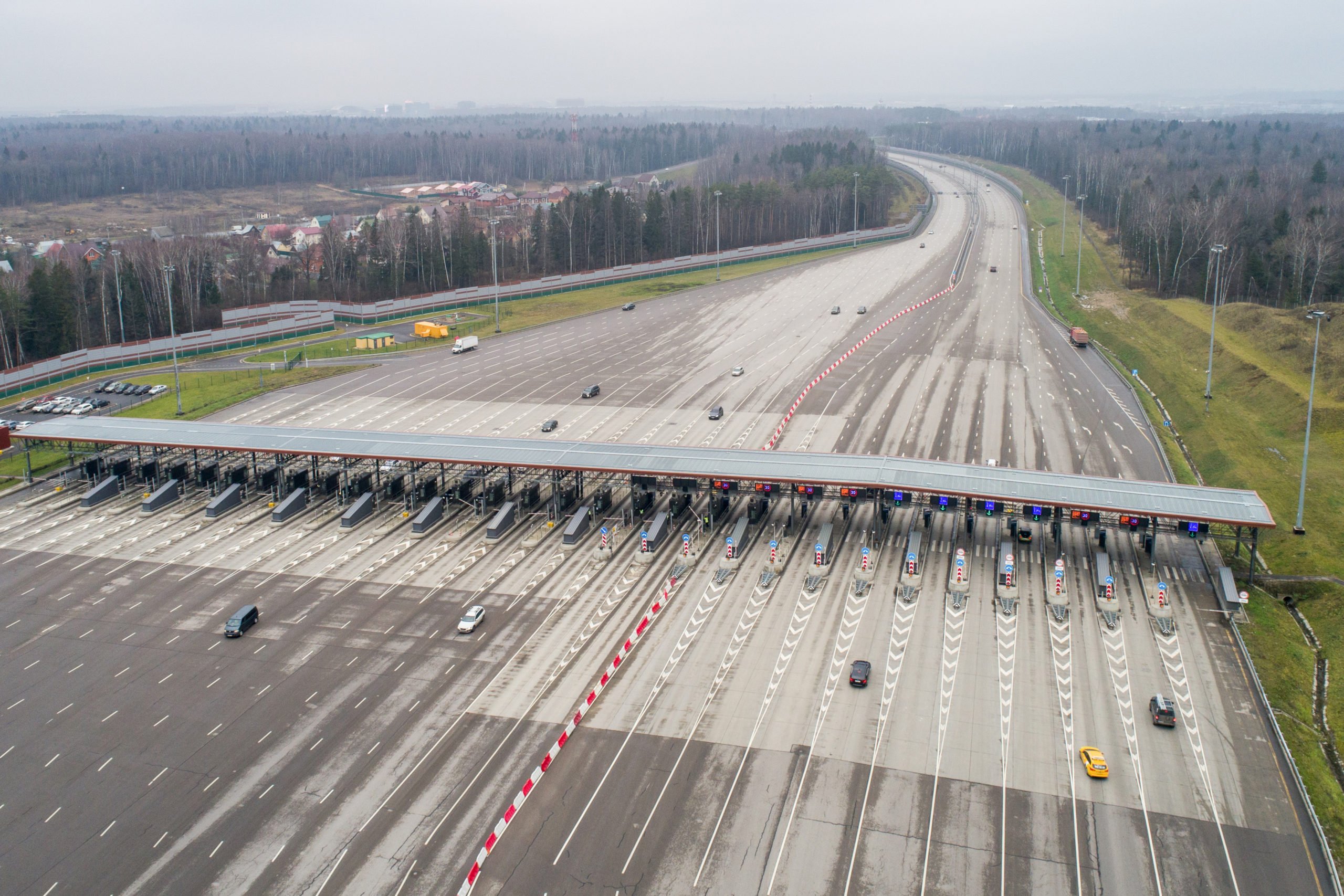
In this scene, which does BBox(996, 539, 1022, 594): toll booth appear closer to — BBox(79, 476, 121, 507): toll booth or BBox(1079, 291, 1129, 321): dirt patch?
BBox(79, 476, 121, 507): toll booth

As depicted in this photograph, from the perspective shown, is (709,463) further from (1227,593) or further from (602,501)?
(1227,593)

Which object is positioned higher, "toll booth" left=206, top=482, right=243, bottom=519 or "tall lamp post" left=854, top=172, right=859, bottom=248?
"tall lamp post" left=854, top=172, right=859, bottom=248

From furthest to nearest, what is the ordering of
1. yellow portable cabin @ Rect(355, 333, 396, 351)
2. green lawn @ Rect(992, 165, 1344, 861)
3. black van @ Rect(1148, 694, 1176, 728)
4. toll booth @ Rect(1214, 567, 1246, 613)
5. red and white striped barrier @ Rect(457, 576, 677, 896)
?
yellow portable cabin @ Rect(355, 333, 396, 351), toll booth @ Rect(1214, 567, 1246, 613), green lawn @ Rect(992, 165, 1344, 861), black van @ Rect(1148, 694, 1176, 728), red and white striped barrier @ Rect(457, 576, 677, 896)

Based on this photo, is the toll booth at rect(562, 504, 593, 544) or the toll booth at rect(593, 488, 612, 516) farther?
the toll booth at rect(593, 488, 612, 516)

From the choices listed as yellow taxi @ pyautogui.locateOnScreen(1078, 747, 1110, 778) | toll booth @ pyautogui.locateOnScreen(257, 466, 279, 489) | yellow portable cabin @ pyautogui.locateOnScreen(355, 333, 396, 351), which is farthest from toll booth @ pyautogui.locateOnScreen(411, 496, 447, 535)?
yellow portable cabin @ pyautogui.locateOnScreen(355, 333, 396, 351)

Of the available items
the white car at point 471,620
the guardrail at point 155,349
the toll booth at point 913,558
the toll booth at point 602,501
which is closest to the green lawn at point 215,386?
the guardrail at point 155,349

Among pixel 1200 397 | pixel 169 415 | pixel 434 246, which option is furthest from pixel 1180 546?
pixel 434 246
